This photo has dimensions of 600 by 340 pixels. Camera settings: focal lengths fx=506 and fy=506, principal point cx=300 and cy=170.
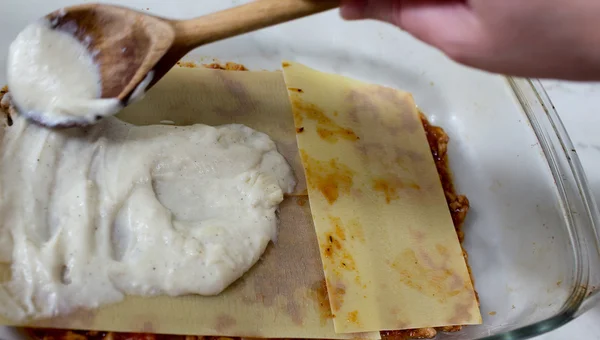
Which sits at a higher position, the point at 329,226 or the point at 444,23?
the point at 444,23

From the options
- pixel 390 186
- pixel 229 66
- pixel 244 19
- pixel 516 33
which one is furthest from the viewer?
pixel 229 66

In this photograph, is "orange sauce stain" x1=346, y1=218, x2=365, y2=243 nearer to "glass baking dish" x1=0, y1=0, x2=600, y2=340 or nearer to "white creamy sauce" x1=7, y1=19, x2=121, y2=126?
"glass baking dish" x1=0, y1=0, x2=600, y2=340

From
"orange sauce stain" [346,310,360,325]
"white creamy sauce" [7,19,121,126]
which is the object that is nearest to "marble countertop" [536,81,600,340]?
"orange sauce stain" [346,310,360,325]

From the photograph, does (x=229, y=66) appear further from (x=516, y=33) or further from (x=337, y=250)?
(x=516, y=33)

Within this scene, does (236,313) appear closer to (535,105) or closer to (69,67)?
(69,67)

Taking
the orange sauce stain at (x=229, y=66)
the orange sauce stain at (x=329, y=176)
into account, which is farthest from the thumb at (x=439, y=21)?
the orange sauce stain at (x=229, y=66)

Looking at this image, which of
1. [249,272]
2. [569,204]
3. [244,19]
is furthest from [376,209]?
[244,19]

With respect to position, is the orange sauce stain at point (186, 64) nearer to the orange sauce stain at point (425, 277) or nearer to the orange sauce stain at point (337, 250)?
the orange sauce stain at point (337, 250)
